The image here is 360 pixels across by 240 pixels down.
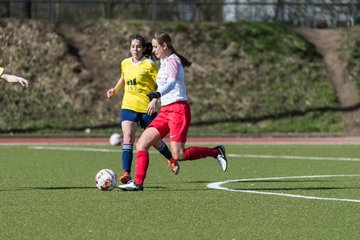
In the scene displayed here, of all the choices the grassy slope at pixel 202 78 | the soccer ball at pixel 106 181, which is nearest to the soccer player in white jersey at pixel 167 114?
the soccer ball at pixel 106 181

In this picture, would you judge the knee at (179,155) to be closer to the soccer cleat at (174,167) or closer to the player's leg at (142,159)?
the player's leg at (142,159)

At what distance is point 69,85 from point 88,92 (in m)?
0.71

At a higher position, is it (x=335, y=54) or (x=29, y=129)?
(x=335, y=54)

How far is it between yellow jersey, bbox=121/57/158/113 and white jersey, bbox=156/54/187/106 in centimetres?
155

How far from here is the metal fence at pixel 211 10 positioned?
40.6 meters

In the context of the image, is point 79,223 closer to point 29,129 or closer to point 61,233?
point 61,233

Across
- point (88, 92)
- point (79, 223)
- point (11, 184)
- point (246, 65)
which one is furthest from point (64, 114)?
point (79, 223)

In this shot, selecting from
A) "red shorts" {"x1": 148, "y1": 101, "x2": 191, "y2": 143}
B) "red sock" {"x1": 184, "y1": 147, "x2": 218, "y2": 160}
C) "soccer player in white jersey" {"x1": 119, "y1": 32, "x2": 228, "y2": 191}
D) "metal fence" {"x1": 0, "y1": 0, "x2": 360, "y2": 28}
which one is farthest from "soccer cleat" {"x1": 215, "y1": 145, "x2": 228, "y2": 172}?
"metal fence" {"x1": 0, "y1": 0, "x2": 360, "y2": 28}

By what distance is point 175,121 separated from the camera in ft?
43.6

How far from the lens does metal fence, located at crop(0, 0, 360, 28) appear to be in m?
40.6

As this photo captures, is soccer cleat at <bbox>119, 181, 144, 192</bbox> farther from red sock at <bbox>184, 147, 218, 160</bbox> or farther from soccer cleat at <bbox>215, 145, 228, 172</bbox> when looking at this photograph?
soccer cleat at <bbox>215, 145, 228, 172</bbox>

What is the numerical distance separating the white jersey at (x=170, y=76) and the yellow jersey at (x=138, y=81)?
5.10 feet

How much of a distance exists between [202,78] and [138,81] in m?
20.9

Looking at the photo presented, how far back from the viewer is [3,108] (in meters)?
33.4
